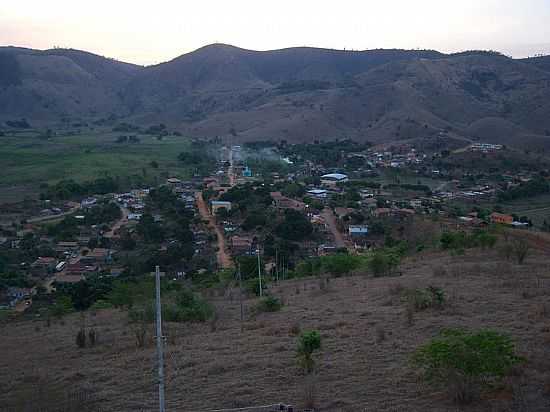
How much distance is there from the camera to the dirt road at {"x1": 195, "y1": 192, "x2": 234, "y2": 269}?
962 inches

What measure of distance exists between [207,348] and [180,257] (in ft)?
47.8

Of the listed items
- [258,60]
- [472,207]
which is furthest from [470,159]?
[258,60]

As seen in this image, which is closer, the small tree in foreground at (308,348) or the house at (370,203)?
the small tree in foreground at (308,348)

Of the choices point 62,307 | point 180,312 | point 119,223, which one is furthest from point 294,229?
point 180,312

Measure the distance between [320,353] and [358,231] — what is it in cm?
1974

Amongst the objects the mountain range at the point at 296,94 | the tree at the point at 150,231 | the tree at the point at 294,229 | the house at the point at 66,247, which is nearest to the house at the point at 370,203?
the tree at the point at 294,229

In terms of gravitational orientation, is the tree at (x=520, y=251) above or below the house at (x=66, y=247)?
above

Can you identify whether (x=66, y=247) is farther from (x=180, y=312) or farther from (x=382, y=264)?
(x=382, y=264)

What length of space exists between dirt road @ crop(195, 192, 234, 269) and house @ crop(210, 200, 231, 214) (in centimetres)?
41

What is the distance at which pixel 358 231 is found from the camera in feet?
95.2

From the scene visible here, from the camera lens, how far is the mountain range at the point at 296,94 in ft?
242

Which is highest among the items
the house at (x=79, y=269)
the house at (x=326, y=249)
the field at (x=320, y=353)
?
the field at (x=320, y=353)

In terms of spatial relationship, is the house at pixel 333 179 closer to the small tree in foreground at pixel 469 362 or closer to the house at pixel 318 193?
the house at pixel 318 193

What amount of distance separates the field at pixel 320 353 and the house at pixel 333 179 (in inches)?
1149
